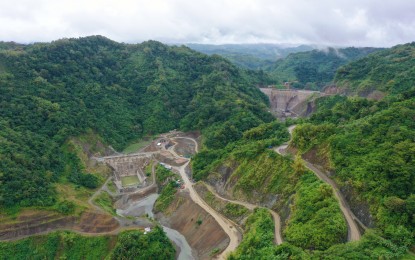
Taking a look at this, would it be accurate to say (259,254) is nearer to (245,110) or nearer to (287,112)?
(245,110)

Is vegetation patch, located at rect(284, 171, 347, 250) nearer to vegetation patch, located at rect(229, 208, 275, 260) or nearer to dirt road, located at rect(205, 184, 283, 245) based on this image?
dirt road, located at rect(205, 184, 283, 245)

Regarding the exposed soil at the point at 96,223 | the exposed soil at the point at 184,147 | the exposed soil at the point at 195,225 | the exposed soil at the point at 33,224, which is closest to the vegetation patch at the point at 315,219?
the exposed soil at the point at 195,225

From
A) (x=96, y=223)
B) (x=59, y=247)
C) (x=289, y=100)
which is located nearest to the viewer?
(x=59, y=247)

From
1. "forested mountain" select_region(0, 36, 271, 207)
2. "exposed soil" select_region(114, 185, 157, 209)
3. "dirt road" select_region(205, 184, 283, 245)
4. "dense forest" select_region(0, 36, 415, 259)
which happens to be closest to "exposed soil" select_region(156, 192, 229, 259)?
"dense forest" select_region(0, 36, 415, 259)

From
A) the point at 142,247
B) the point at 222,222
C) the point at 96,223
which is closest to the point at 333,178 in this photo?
the point at 222,222

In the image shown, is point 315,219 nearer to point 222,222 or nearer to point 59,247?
point 222,222
